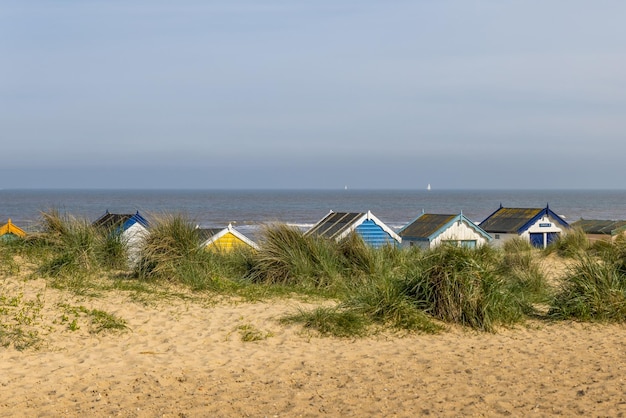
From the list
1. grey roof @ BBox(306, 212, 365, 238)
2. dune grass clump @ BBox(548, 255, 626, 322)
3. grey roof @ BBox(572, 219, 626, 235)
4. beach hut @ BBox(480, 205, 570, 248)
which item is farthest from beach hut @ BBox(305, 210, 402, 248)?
grey roof @ BBox(572, 219, 626, 235)

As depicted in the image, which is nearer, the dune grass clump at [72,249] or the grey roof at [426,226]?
the dune grass clump at [72,249]

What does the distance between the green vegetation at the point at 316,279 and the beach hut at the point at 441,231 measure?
7355 mm

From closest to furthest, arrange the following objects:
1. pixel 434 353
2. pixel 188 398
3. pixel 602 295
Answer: pixel 188 398
pixel 434 353
pixel 602 295

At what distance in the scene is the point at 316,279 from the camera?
48.6 feet

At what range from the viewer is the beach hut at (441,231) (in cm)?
2529

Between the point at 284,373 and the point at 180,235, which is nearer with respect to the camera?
the point at 284,373

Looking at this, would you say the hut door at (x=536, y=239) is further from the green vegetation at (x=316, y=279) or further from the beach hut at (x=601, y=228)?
the green vegetation at (x=316, y=279)

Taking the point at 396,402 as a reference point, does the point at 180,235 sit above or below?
above

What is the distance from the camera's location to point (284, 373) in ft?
29.9

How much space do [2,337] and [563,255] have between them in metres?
18.3

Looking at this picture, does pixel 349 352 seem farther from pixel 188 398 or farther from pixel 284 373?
pixel 188 398

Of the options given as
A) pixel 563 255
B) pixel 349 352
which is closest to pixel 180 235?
pixel 349 352

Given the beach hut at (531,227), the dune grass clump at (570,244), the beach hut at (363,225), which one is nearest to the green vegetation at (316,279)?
the beach hut at (363,225)

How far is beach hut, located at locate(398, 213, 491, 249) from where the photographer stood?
83.0 ft
